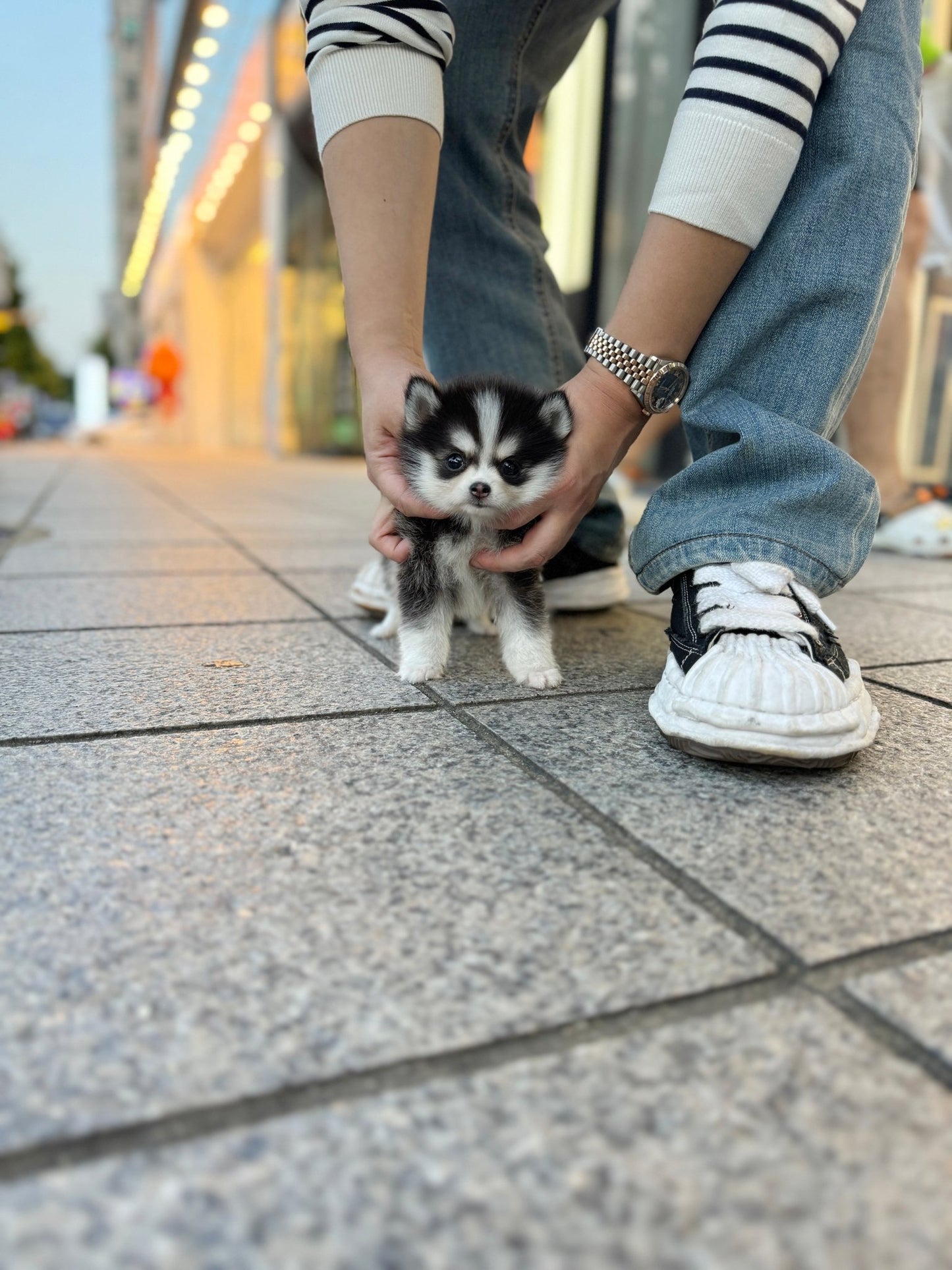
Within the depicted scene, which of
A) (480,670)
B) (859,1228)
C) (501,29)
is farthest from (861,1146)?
(501,29)

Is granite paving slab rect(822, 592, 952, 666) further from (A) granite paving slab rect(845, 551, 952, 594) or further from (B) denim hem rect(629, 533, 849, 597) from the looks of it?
(B) denim hem rect(629, 533, 849, 597)

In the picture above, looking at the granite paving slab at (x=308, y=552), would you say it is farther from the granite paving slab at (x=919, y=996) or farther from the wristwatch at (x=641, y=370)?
the granite paving slab at (x=919, y=996)

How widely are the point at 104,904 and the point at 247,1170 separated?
0.35 m

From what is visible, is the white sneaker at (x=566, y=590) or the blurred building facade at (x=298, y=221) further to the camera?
the blurred building facade at (x=298, y=221)

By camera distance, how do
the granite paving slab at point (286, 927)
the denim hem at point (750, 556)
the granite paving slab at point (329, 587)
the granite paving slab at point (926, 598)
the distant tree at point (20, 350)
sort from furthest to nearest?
the distant tree at point (20, 350), the granite paving slab at point (926, 598), the granite paving slab at point (329, 587), the denim hem at point (750, 556), the granite paving slab at point (286, 927)

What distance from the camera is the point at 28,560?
2.92 meters

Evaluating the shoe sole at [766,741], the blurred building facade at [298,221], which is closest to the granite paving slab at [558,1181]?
the shoe sole at [766,741]

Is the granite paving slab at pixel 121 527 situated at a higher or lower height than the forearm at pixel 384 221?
lower

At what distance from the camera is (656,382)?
1.47 meters

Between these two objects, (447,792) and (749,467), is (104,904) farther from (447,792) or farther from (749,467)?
(749,467)

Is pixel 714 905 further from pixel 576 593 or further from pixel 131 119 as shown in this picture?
pixel 131 119

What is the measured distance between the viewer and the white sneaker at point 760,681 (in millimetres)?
1170

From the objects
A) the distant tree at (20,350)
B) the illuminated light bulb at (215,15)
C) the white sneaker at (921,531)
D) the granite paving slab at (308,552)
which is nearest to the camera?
the granite paving slab at (308,552)

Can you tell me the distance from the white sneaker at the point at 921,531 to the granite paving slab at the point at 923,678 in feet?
5.74
